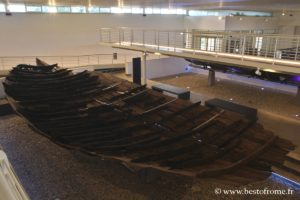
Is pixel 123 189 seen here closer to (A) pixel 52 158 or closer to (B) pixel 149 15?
(A) pixel 52 158

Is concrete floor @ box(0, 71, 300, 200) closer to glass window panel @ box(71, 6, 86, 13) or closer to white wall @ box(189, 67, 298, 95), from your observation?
white wall @ box(189, 67, 298, 95)

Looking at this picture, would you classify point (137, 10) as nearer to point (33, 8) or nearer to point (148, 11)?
point (148, 11)

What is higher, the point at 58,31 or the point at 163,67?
the point at 58,31

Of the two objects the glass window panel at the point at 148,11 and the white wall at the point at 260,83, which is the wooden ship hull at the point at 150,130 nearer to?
the white wall at the point at 260,83

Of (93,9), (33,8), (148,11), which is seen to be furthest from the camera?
(148,11)

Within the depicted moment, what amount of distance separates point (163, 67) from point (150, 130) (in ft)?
25.7

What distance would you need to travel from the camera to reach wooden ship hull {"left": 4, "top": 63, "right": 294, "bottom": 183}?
98.3 inches

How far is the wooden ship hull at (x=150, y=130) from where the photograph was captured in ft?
8.19

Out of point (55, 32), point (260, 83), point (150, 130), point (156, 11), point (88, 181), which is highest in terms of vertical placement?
point (156, 11)

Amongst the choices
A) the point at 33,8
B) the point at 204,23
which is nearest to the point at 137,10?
the point at 204,23

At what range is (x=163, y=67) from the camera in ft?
36.4

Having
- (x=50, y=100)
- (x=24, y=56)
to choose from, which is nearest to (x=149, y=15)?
(x=24, y=56)

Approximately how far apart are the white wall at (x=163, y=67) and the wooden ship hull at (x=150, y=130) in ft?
17.1

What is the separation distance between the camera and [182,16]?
43.2ft
